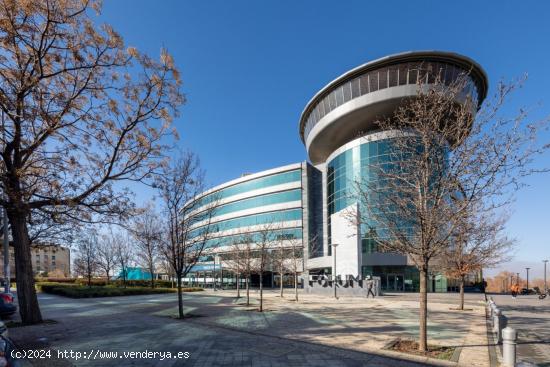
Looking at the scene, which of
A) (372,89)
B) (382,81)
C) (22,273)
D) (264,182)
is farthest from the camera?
(264,182)

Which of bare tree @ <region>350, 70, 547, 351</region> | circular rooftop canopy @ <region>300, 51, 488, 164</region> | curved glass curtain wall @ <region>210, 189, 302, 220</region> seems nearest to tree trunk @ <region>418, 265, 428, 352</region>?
bare tree @ <region>350, 70, 547, 351</region>

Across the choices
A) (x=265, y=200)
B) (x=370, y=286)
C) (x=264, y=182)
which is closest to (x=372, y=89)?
(x=370, y=286)

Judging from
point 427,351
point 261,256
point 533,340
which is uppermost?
point 261,256

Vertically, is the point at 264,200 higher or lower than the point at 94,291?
higher

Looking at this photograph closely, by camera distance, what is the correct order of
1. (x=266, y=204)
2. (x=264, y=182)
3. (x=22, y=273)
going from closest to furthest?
(x=22, y=273) → (x=266, y=204) → (x=264, y=182)

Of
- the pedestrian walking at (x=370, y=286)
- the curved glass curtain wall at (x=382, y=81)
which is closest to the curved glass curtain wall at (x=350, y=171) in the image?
the curved glass curtain wall at (x=382, y=81)

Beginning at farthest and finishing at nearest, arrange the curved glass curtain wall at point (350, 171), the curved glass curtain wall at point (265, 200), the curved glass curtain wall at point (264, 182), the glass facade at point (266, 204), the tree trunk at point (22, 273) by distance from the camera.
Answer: the curved glass curtain wall at point (264, 182) < the curved glass curtain wall at point (265, 200) < the glass facade at point (266, 204) < the curved glass curtain wall at point (350, 171) < the tree trunk at point (22, 273)

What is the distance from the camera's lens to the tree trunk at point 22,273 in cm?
1260

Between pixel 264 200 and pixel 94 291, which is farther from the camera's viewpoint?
pixel 264 200

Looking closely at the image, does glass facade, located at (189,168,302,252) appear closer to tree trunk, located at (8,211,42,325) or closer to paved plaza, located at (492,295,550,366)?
paved plaza, located at (492,295,550,366)

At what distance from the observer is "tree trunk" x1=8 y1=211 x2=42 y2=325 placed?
12602 mm

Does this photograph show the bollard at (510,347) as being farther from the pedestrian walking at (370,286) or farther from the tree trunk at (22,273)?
the pedestrian walking at (370,286)

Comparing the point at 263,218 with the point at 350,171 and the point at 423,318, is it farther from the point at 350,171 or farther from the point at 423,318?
the point at 423,318

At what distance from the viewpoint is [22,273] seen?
1262 centimetres
